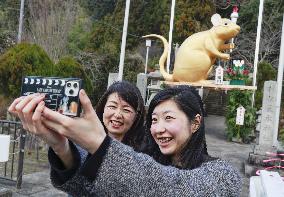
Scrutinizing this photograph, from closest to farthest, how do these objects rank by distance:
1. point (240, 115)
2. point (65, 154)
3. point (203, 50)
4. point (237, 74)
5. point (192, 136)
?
1. point (65, 154)
2. point (192, 136)
3. point (203, 50)
4. point (237, 74)
5. point (240, 115)

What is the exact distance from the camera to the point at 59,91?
77cm

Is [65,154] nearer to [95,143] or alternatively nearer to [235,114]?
[95,143]

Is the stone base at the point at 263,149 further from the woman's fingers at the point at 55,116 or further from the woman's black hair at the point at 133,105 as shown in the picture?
the woman's fingers at the point at 55,116

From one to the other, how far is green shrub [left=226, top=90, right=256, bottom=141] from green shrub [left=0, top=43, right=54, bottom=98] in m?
4.08

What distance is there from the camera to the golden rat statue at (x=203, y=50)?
6857mm

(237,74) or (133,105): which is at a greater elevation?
(237,74)

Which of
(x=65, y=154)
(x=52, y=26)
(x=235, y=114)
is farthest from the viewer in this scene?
(x=52, y=26)

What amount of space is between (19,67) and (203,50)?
12.9ft

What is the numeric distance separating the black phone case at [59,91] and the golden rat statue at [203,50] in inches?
248

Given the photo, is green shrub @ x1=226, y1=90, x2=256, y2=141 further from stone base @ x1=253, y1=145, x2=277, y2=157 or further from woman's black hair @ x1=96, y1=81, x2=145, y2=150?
woman's black hair @ x1=96, y1=81, x2=145, y2=150

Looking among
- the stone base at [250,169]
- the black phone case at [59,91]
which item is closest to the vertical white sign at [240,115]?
the stone base at [250,169]

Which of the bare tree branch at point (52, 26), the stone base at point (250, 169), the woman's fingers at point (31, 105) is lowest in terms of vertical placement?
the stone base at point (250, 169)

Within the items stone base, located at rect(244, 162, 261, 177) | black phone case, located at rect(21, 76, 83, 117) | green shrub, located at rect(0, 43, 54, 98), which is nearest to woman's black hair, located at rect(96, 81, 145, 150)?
black phone case, located at rect(21, 76, 83, 117)

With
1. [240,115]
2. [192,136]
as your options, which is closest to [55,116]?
[192,136]
